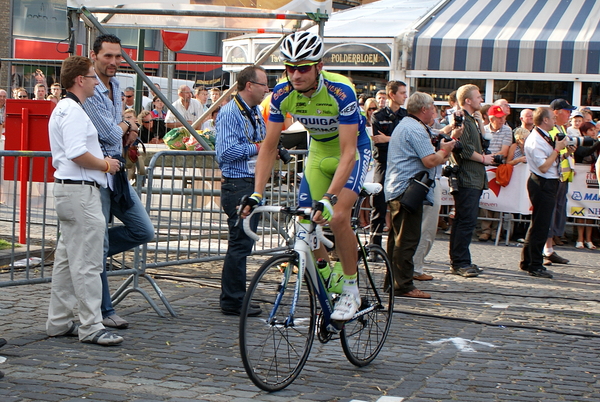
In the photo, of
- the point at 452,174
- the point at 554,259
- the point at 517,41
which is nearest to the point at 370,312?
the point at 452,174

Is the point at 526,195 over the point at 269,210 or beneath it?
beneath

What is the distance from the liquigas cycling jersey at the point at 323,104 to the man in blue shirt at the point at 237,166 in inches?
60.8

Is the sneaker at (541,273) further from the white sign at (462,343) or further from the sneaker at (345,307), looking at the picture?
the sneaker at (345,307)

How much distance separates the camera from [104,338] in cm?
575

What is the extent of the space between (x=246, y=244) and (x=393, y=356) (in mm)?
1677

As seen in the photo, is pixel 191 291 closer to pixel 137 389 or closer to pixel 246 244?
pixel 246 244

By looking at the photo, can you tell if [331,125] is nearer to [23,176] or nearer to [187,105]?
[23,176]

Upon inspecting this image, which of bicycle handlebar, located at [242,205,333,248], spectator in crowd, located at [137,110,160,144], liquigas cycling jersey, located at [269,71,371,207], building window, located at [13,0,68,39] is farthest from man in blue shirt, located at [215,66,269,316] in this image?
building window, located at [13,0,68,39]

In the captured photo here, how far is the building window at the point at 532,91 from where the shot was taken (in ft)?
58.6

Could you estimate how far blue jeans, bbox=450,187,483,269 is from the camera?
31.8 ft

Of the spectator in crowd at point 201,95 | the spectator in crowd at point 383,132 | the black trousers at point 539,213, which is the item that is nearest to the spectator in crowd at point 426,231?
the spectator in crowd at point 383,132

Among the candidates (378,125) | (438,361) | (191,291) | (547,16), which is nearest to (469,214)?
(378,125)

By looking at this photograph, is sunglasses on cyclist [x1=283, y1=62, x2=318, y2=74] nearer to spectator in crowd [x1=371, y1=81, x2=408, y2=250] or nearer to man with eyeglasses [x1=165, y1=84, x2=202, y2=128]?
spectator in crowd [x1=371, y1=81, x2=408, y2=250]

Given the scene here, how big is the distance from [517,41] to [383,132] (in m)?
8.27
